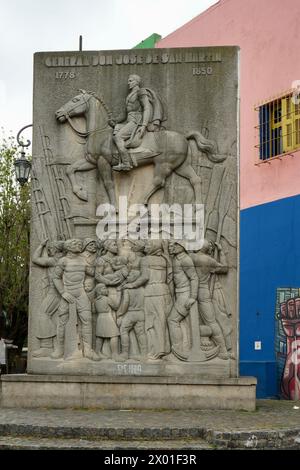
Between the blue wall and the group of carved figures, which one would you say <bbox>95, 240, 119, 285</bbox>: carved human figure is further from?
the blue wall

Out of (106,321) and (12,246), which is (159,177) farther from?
(12,246)

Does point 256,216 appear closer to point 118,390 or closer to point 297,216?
point 297,216

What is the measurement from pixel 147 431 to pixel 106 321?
277 cm

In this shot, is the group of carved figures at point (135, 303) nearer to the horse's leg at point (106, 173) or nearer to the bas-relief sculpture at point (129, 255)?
the bas-relief sculpture at point (129, 255)

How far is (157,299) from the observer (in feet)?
41.5

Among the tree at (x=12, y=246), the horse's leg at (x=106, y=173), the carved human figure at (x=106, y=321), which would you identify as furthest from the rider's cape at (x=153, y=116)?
the tree at (x=12, y=246)

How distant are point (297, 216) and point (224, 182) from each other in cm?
413

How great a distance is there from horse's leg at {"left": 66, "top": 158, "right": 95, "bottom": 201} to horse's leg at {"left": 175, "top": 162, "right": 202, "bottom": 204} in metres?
1.63

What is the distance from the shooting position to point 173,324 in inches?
495

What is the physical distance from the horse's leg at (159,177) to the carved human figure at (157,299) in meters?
0.91

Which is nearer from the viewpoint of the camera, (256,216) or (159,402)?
(159,402)

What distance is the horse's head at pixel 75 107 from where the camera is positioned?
43.7 feet

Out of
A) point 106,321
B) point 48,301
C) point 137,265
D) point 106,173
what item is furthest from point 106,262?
point 106,173
